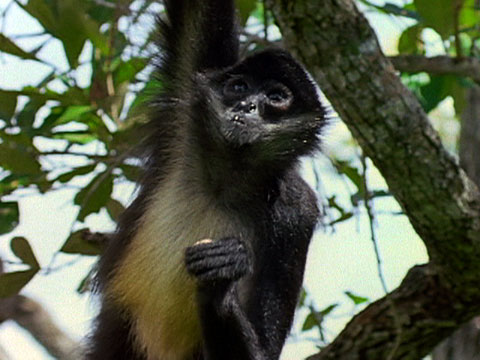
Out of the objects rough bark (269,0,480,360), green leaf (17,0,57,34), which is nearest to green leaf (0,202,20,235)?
green leaf (17,0,57,34)

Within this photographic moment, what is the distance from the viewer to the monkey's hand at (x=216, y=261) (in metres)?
4.21

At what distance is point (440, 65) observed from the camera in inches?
183

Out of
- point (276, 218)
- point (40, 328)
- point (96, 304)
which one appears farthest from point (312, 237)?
point (40, 328)

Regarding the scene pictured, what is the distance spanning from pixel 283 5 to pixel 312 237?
176cm

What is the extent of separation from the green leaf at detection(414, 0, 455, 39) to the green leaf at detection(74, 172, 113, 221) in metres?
1.88

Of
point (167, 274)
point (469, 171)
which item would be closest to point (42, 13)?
point (167, 274)

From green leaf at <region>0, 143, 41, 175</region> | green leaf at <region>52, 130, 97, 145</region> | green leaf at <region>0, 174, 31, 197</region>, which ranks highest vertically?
green leaf at <region>0, 143, 41, 175</region>

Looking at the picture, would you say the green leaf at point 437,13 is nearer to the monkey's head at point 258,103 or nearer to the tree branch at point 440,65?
the tree branch at point 440,65

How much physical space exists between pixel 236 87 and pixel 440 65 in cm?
96

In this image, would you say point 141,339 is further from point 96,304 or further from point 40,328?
Result: point 40,328

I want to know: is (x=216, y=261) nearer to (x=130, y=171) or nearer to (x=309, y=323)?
(x=130, y=171)

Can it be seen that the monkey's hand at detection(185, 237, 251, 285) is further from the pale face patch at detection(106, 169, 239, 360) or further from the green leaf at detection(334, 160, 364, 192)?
the green leaf at detection(334, 160, 364, 192)

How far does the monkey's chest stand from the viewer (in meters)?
4.67

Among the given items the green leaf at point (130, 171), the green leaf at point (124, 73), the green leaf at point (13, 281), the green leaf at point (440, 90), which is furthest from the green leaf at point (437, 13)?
the green leaf at point (13, 281)
